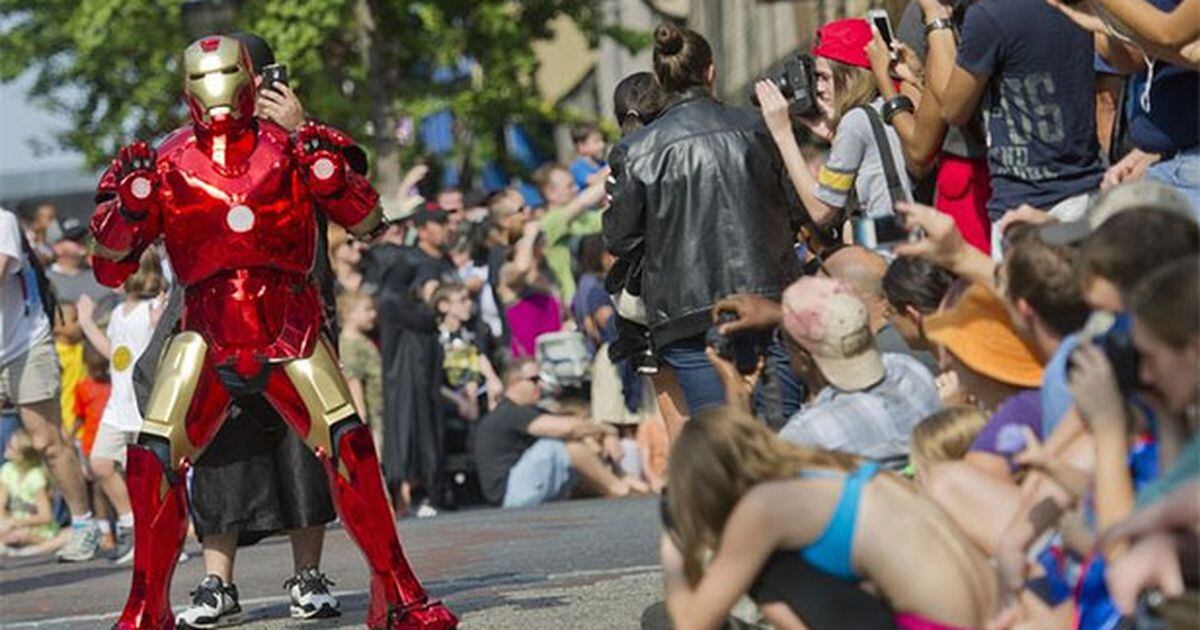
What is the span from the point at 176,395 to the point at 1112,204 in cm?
349

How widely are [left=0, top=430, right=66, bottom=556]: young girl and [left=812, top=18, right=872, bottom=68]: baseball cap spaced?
916cm

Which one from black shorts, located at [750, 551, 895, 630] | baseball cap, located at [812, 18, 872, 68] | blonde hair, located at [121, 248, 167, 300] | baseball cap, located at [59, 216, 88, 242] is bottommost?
baseball cap, located at [59, 216, 88, 242]

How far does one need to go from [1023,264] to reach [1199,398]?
121cm

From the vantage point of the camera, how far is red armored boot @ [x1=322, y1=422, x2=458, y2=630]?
346 inches

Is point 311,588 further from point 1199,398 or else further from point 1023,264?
point 1199,398

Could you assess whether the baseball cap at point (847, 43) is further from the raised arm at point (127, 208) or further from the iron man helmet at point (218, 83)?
the raised arm at point (127, 208)

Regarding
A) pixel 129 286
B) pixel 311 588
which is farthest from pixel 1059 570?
pixel 129 286

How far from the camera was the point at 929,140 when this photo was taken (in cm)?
848

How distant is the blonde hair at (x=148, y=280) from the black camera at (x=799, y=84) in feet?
18.1

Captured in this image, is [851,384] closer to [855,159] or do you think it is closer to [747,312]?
[747,312]

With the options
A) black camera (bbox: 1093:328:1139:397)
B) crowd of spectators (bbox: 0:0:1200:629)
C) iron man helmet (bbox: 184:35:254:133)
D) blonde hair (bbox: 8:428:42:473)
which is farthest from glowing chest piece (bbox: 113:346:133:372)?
black camera (bbox: 1093:328:1139:397)

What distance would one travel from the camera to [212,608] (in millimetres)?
9742

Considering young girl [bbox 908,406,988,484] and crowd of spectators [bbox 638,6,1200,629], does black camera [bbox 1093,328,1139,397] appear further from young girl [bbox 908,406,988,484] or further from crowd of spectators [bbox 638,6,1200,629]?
young girl [bbox 908,406,988,484]

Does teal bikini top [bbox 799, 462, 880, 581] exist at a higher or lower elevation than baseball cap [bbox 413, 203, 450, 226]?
higher
